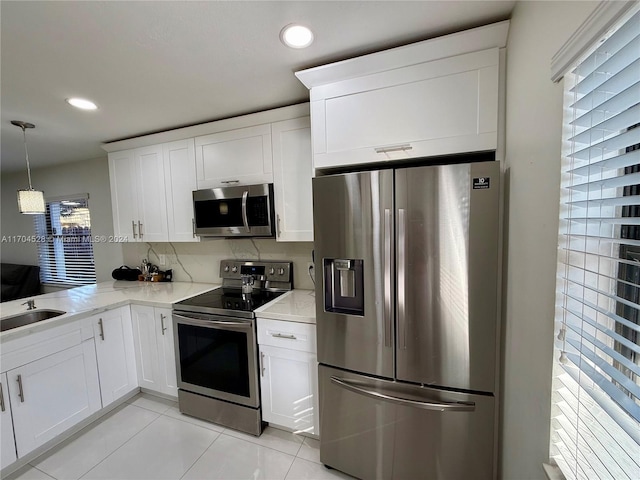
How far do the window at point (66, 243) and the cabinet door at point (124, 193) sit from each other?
40.7 inches

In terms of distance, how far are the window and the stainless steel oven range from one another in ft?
8.18

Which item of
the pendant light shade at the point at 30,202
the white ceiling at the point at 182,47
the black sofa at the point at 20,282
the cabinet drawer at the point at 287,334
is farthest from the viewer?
the black sofa at the point at 20,282

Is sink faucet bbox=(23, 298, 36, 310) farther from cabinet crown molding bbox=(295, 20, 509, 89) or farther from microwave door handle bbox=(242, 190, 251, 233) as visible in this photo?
cabinet crown molding bbox=(295, 20, 509, 89)

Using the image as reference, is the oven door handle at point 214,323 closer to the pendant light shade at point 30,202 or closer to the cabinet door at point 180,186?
the cabinet door at point 180,186

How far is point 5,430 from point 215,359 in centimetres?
122

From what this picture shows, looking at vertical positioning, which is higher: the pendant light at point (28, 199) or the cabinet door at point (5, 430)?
the pendant light at point (28, 199)

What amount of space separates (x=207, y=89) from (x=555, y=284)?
209cm

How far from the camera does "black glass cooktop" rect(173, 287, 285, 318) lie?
73.4 inches

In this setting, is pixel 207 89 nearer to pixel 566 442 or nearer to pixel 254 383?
pixel 254 383

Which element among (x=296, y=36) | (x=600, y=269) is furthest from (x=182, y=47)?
(x=600, y=269)

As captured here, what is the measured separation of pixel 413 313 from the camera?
1.29 m

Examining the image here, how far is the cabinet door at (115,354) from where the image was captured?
2.10 m

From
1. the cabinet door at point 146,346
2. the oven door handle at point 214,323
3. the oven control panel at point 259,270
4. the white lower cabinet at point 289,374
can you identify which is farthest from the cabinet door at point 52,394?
the white lower cabinet at point 289,374

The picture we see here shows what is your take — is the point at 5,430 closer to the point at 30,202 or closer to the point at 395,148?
the point at 30,202
